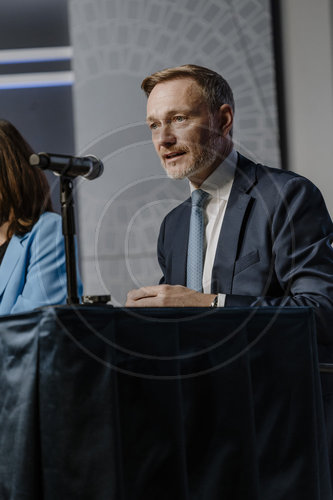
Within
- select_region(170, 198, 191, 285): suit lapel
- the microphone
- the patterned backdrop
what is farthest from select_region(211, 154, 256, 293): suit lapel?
the patterned backdrop

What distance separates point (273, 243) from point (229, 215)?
0.12 metres

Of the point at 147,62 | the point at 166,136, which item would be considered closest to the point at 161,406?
the point at 166,136

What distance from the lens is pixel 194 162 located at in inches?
59.7

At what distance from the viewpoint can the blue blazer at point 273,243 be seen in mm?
1324

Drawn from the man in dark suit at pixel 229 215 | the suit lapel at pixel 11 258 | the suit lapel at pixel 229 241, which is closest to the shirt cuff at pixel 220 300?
the man in dark suit at pixel 229 215

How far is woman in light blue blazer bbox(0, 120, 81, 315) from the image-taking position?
1735mm

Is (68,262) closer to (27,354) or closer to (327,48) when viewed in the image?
(27,354)

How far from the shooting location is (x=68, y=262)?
0.93 metres

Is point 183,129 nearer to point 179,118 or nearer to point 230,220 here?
point 179,118

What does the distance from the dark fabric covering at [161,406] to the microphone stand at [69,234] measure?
11 centimetres

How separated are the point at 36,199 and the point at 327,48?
1.25 meters

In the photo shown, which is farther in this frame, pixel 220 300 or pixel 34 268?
pixel 34 268

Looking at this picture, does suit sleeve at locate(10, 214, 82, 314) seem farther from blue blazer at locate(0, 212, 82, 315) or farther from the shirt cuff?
the shirt cuff

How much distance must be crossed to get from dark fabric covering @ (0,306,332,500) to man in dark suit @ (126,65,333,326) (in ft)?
0.68
